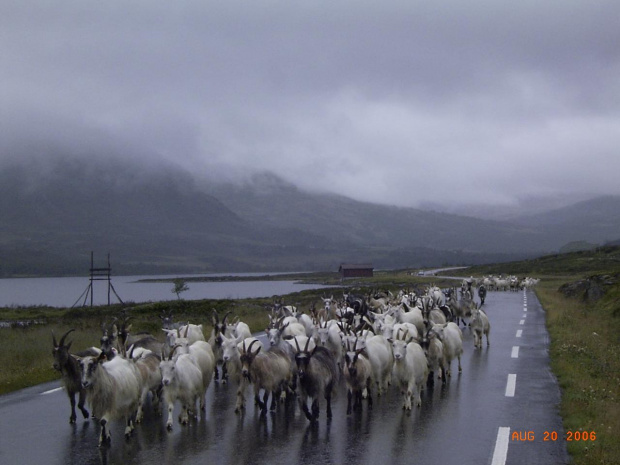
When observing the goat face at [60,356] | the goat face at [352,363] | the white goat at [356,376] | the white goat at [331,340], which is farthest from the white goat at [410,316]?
the goat face at [60,356]

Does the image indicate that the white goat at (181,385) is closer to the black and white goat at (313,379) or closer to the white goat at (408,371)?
the black and white goat at (313,379)

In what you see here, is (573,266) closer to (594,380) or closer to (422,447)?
(594,380)

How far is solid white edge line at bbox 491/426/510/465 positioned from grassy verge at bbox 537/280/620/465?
102cm

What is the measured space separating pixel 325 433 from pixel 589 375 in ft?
Result: 27.1

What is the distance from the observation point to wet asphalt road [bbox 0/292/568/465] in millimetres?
10422

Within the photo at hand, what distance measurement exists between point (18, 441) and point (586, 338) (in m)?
19.2

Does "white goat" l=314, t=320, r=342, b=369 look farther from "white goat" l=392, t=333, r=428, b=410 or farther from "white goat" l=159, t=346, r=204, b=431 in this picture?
"white goat" l=159, t=346, r=204, b=431

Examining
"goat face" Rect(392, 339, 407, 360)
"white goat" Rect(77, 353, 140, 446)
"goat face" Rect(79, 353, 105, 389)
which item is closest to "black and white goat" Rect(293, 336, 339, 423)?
"goat face" Rect(392, 339, 407, 360)

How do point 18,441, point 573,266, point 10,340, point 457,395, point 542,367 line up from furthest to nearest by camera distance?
point 573,266 < point 10,340 < point 542,367 < point 457,395 < point 18,441

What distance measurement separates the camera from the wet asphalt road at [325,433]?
1042cm

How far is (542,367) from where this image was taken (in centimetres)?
1836

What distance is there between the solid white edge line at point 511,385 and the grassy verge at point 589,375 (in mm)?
1081

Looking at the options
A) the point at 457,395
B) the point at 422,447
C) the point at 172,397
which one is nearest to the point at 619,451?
the point at 422,447

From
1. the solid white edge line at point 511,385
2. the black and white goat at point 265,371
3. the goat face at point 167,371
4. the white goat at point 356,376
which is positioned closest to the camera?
the goat face at point 167,371
